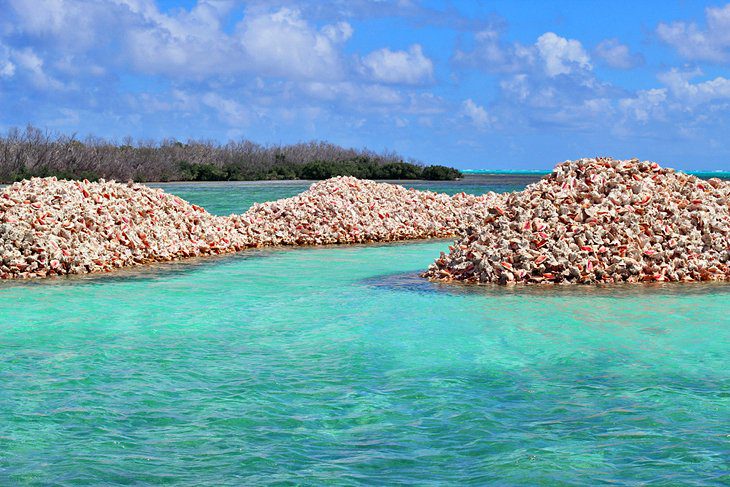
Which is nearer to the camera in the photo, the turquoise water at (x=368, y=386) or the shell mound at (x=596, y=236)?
the turquoise water at (x=368, y=386)

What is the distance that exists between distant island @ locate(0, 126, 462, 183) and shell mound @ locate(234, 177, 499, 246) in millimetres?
16565

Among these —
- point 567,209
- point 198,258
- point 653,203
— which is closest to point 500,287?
point 567,209

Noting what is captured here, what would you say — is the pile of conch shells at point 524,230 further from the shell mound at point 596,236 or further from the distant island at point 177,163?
the distant island at point 177,163

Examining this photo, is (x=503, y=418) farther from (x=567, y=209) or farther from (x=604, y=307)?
(x=567, y=209)

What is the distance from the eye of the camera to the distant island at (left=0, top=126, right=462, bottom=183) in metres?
33.4

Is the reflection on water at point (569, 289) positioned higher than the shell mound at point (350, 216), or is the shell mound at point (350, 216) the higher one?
the shell mound at point (350, 216)

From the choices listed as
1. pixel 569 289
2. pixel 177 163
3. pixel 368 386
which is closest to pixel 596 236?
→ pixel 569 289

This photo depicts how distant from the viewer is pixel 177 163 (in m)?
37.3

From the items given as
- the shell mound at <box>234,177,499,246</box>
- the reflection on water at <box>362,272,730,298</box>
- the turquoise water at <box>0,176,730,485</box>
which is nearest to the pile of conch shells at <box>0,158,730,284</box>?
the reflection on water at <box>362,272,730,298</box>

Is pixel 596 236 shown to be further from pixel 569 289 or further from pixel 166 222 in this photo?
pixel 166 222

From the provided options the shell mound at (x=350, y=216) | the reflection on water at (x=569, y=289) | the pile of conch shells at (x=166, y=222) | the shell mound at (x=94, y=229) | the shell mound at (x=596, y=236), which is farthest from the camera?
the shell mound at (x=350, y=216)

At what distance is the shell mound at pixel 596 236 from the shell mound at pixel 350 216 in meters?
3.95

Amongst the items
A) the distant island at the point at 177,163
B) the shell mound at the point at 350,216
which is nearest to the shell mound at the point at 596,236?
the shell mound at the point at 350,216

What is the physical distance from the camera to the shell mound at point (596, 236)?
30.0ft
